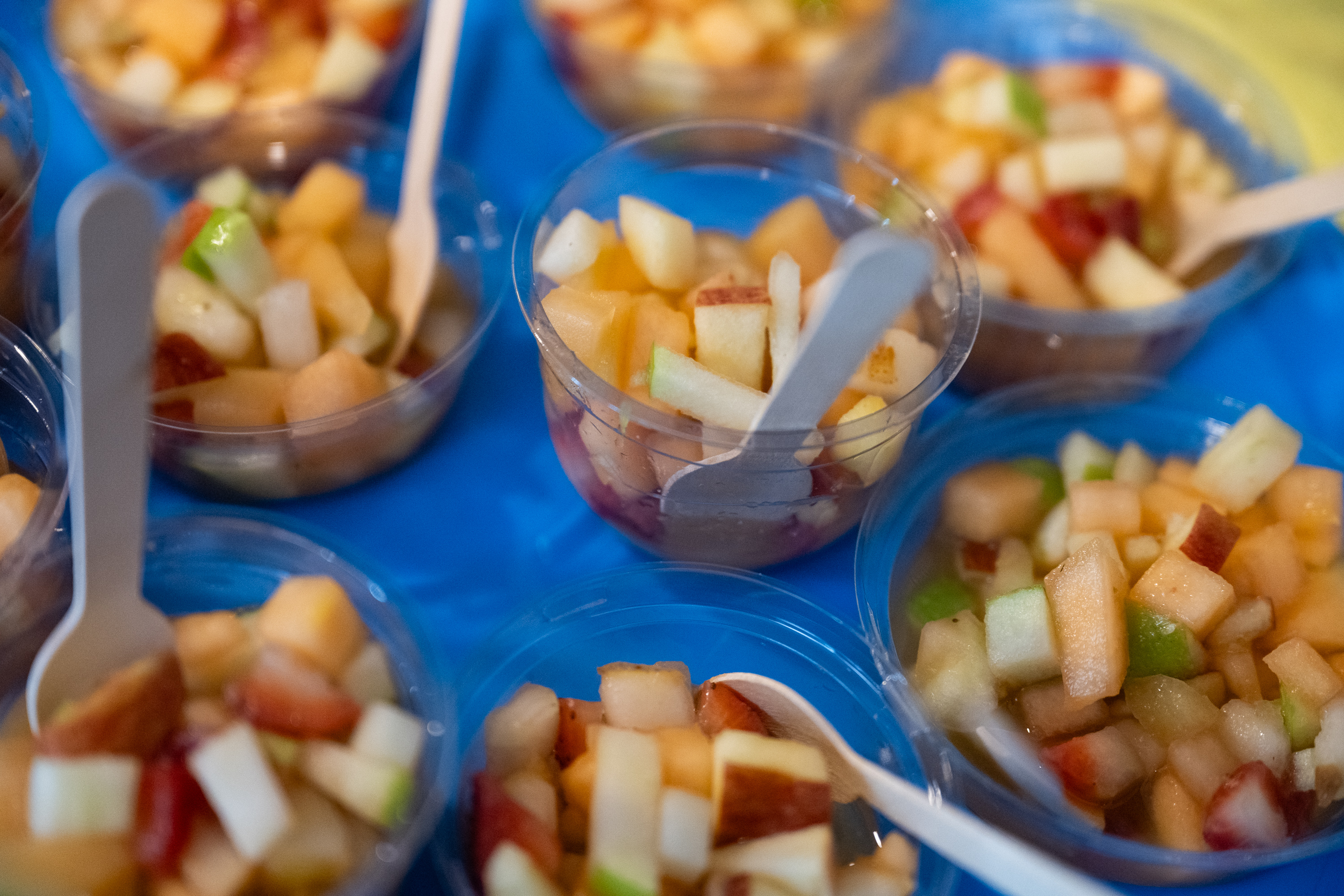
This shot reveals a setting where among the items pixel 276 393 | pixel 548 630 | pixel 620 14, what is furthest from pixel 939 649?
pixel 620 14

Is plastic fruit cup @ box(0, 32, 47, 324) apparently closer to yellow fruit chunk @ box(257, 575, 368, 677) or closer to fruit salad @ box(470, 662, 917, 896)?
yellow fruit chunk @ box(257, 575, 368, 677)

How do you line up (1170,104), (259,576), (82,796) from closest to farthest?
(82,796)
(259,576)
(1170,104)

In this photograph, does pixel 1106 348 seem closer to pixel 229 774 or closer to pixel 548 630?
pixel 548 630

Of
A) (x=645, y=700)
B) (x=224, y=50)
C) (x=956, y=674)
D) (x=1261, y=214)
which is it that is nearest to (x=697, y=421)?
(x=645, y=700)

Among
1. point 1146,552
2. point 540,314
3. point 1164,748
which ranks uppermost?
point 540,314

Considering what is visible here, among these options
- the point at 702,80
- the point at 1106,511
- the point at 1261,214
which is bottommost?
the point at 1106,511

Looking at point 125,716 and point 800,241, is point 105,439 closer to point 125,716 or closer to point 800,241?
point 125,716

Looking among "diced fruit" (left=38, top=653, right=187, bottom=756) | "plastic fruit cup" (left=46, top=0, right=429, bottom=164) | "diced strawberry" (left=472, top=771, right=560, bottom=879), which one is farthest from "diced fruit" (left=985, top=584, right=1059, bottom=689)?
"plastic fruit cup" (left=46, top=0, right=429, bottom=164)
